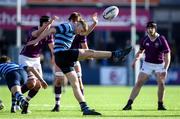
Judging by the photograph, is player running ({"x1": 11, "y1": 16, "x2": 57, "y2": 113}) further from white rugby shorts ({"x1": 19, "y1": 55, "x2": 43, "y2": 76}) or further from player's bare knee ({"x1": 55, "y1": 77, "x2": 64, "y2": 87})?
player's bare knee ({"x1": 55, "y1": 77, "x2": 64, "y2": 87})

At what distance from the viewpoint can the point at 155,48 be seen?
65.2 feet

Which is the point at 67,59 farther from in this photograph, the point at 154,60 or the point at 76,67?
the point at 76,67

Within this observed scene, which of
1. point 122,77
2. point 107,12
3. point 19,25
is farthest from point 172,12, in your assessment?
point 107,12

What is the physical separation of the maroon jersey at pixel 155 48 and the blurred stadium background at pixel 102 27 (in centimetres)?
1522

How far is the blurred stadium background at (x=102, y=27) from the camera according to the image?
37.9 meters

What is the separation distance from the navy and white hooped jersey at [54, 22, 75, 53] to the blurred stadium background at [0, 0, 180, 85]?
17.9 meters

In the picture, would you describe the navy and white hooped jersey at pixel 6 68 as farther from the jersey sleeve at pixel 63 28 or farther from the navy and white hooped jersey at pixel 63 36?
the jersey sleeve at pixel 63 28

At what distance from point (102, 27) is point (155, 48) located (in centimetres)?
1931

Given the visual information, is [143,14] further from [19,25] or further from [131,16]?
[19,25]

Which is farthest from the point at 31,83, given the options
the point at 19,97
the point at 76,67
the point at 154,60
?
the point at 154,60

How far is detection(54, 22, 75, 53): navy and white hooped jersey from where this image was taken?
1725 centimetres

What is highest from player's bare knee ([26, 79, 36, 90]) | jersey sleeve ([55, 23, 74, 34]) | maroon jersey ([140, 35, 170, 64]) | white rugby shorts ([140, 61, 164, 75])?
jersey sleeve ([55, 23, 74, 34])

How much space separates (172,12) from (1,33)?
32.5 feet

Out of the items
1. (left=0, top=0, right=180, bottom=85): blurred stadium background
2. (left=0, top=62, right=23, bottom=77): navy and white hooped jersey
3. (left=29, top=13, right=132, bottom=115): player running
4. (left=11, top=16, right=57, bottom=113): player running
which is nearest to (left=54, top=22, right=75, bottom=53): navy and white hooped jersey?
(left=29, top=13, right=132, bottom=115): player running
